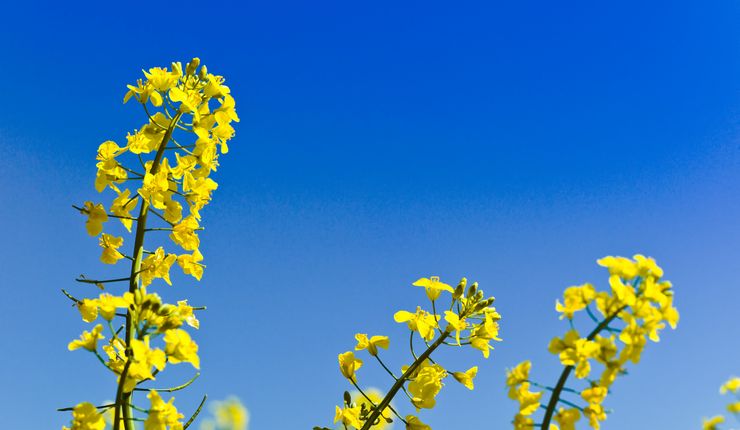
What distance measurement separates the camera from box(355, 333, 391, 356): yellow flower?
3.82 m

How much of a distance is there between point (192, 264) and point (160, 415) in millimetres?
1084

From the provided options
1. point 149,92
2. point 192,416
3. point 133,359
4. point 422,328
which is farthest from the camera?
point 149,92

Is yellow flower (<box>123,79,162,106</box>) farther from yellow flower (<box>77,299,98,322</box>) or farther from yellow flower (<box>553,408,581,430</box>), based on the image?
yellow flower (<box>553,408,581,430</box>)

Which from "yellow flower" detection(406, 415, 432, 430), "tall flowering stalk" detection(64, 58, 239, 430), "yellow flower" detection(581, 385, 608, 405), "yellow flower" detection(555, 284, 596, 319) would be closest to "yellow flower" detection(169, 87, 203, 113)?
"tall flowering stalk" detection(64, 58, 239, 430)

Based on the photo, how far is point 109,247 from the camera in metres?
3.66

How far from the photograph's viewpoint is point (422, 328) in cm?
363

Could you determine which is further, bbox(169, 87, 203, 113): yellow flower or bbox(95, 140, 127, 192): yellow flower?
bbox(169, 87, 203, 113): yellow flower

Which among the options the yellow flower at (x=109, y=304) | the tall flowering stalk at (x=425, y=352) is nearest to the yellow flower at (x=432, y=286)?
the tall flowering stalk at (x=425, y=352)

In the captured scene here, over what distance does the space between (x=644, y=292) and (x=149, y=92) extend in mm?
2924

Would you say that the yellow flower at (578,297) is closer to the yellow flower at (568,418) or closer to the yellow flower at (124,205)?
the yellow flower at (568,418)

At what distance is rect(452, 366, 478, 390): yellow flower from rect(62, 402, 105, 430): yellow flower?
73.0 inches

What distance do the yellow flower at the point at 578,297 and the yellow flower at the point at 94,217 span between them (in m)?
2.43

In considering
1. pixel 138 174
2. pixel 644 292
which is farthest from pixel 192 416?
pixel 644 292

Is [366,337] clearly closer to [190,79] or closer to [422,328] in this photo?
[422,328]
